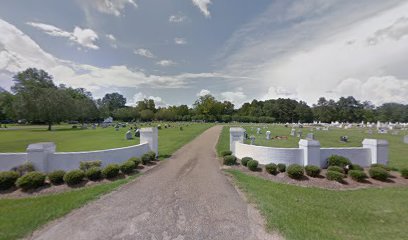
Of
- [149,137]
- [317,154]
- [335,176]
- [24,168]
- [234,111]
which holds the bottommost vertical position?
[335,176]

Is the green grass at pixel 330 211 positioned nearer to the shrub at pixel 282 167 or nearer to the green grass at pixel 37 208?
the shrub at pixel 282 167

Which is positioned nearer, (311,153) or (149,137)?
(311,153)

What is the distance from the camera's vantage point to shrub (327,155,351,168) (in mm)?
10867

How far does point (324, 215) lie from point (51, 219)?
785 cm

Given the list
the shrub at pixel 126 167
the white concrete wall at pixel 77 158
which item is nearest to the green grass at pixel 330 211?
the shrub at pixel 126 167

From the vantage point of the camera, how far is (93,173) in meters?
9.20

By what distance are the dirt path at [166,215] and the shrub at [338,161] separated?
5.95m

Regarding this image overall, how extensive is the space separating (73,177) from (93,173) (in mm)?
759

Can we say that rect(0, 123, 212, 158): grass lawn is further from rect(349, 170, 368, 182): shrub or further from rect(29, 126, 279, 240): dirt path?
rect(349, 170, 368, 182): shrub

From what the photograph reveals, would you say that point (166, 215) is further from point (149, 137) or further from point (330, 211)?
point (149, 137)

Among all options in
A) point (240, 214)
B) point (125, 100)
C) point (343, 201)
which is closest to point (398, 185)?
point (343, 201)

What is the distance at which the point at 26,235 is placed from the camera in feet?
16.5

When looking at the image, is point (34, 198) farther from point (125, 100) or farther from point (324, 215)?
point (125, 100)

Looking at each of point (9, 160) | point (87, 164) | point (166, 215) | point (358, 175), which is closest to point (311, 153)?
point (358, 175)
